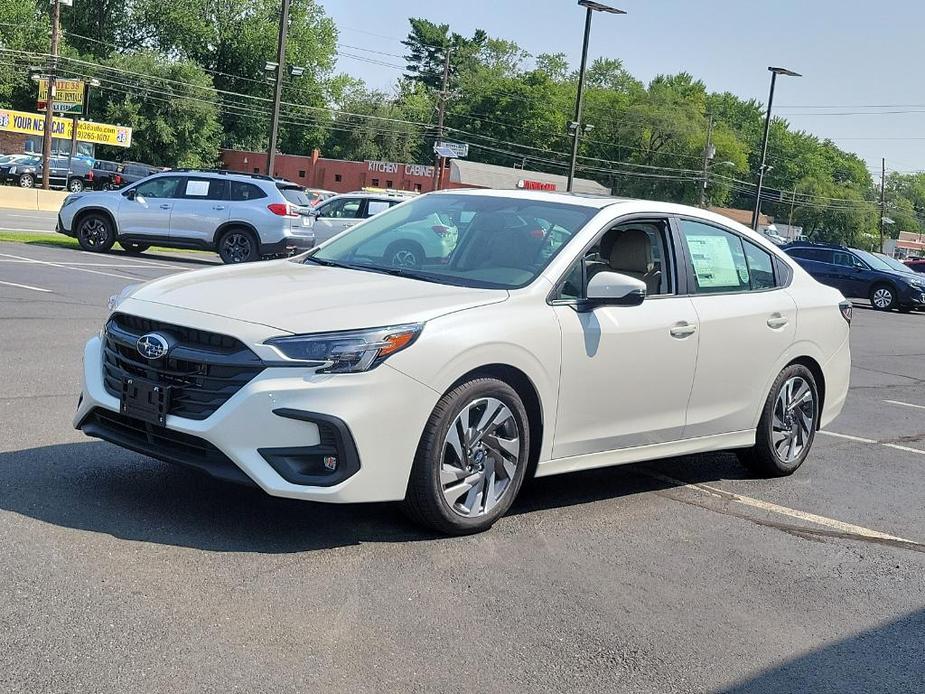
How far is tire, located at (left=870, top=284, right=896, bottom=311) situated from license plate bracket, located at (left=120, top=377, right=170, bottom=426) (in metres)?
27.8

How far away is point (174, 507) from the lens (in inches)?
201

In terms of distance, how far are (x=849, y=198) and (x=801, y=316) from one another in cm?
14179

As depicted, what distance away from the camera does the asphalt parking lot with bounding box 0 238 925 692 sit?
143 inches

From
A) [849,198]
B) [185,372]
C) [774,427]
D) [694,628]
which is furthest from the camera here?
[849,198]

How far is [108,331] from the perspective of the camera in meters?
5.14

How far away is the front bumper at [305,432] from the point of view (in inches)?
178

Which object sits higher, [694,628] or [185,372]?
[185,372]

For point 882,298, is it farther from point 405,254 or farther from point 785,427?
point 405,254

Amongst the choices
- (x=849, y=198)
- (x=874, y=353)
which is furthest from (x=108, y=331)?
(x=849, y=198)

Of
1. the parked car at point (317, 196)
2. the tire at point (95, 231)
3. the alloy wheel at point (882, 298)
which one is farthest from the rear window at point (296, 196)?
the alloy wheel at point (882, 298)

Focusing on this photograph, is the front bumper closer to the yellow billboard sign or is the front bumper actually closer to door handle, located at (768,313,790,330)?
door handle, located at (768,313,790,330)

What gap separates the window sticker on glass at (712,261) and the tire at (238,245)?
15.7m

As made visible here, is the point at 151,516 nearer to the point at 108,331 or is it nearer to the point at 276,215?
Answer: the point at 108,331

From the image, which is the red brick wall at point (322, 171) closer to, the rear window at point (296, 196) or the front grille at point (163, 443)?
the rear window at point (296, 196)
